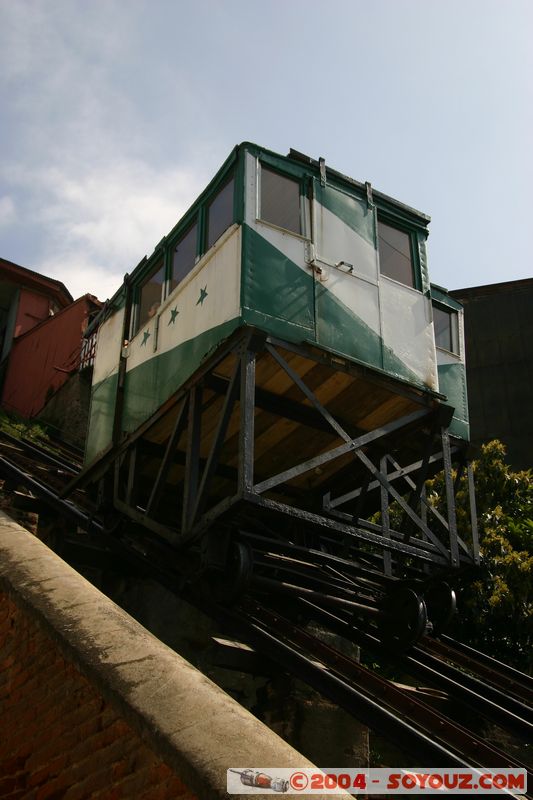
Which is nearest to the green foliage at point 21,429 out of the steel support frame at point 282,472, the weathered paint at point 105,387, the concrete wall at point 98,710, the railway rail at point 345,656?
the weathered paint at point 105,387

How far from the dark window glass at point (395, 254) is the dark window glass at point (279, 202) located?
Result: 3.93ft

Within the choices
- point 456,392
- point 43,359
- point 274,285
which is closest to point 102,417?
point 274,285

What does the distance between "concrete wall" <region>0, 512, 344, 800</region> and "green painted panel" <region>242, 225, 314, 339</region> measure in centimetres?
320

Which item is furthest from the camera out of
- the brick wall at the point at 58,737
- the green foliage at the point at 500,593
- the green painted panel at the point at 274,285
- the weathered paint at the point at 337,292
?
the green foliage at the point at 500,593

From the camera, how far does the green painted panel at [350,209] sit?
338 inches

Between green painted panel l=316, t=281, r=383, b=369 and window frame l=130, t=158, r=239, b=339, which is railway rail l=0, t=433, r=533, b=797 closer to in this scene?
green painted panel l=316, t=281, r=383, b=369

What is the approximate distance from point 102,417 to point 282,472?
2970 mm

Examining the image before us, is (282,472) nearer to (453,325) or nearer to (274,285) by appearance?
(274,285)

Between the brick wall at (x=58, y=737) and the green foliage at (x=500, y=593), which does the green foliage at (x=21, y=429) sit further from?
the brick wall at (x=58, y=737)

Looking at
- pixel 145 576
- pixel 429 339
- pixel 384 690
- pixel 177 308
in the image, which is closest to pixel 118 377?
pixel 177 308

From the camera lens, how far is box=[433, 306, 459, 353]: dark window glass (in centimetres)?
964

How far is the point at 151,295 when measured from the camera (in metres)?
9.84

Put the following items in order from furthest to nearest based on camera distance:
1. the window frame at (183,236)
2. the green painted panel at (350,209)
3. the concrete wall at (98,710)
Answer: the green painted panel at (350,209), the window frame at (183,236), the concrete wall at (98,710)

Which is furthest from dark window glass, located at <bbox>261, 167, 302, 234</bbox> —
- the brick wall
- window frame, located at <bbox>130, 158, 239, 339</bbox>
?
the brick wall
